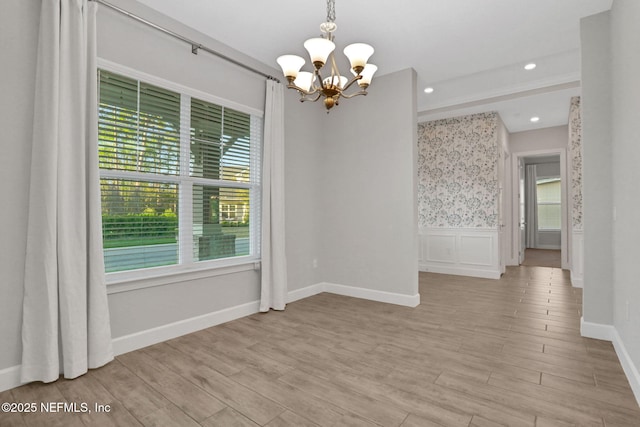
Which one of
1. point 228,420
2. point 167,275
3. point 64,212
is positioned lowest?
point 228,420

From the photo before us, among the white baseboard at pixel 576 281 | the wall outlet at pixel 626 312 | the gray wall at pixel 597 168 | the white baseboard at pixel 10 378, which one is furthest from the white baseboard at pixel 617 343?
the white baseboard at pixel 10 378

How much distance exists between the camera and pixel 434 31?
126 inches

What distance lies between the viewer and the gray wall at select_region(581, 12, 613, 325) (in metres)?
2.84

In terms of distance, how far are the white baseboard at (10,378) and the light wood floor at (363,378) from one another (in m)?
0.06

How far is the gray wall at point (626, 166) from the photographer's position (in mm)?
2061

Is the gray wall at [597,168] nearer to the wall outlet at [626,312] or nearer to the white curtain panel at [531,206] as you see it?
the wall outlet at [626,312]

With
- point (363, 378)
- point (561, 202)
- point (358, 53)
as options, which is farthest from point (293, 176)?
point (561, 202)

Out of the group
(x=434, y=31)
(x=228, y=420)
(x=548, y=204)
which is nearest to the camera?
(x=228, y=420)

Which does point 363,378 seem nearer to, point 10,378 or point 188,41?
point 10,378

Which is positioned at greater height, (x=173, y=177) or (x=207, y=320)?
(x=173, y=177)

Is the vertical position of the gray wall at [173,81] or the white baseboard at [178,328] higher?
the gray wall at [173,81]

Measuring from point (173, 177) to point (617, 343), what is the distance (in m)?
4.04

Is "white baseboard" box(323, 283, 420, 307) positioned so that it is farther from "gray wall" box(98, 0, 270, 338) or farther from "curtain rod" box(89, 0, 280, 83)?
"curtain rod" box(89, 0, 280, 83)

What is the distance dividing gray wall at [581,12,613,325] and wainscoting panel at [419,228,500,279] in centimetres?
274
